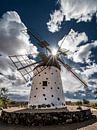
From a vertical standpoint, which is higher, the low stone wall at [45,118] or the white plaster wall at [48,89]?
the white plaster wall at [48,89]

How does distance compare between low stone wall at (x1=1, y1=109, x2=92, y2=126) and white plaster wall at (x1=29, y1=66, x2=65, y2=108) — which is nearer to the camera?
low stone wall at (x1=1, y1=109, x2=92, y2=126)

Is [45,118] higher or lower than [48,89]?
lower

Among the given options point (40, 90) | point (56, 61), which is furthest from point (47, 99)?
point (56, 61)

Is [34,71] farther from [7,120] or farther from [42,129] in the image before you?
[42,129]

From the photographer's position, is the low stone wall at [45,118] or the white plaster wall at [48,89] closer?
the low stone wall at [45,118]

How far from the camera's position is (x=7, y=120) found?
2191 cm

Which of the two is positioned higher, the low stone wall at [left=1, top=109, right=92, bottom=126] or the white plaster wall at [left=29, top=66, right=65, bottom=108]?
the white plaster wall at [left=29, top=66, right=65, bottom=108]

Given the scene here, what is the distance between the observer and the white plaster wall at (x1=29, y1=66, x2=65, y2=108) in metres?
27.1

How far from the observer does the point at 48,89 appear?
89.2 feet

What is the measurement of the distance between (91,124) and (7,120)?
27.3 feet

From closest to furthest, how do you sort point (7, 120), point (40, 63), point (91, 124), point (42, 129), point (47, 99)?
point (42, 129) → point (91, 124) → point (7, 120) → point (47, 99) → point (40, 63)

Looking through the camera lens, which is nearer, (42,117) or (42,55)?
(42,117)

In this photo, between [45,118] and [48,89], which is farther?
[48,89]

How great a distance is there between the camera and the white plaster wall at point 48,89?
2706 centimetres
